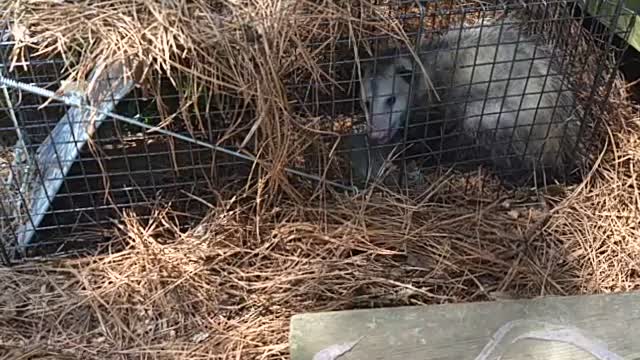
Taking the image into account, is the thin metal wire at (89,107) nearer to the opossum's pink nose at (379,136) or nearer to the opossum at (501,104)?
the opossum's pink nose at (379,136)

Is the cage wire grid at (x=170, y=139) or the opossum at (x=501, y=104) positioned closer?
the cage wire grid at (x=170, y=139)

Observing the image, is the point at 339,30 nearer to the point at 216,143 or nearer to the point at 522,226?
the point at 216,143

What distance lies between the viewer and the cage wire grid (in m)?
2.10

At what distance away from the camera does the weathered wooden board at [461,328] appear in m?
1.49

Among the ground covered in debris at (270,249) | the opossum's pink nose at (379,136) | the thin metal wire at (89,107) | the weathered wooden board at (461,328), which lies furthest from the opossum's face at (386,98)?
the weathered wooden board at (461,328)

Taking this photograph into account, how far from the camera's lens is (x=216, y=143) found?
2.12 metres

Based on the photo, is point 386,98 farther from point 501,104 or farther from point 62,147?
point 62,147

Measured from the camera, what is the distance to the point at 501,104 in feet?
7.75

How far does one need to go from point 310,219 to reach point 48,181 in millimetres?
778

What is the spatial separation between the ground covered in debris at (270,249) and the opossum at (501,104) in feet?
0.40

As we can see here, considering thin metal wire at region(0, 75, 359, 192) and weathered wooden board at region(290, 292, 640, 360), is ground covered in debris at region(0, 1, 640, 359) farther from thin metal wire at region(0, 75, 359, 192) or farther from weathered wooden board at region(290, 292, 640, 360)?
weathered wooden board at region(290, 292, 640, 360)

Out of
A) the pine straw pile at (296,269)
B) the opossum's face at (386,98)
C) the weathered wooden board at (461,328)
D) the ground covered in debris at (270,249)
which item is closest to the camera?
the weathered wooden board at (461,328)

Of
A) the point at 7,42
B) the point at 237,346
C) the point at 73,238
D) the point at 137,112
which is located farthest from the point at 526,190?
the point at 7,42

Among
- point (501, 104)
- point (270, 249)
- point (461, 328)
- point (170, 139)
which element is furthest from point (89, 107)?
point (501, 104)
